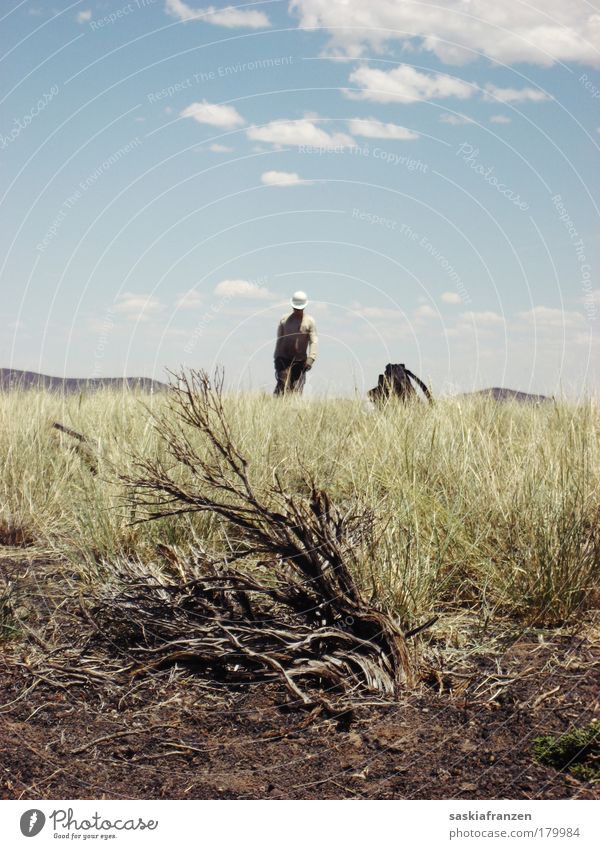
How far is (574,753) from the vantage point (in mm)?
2570

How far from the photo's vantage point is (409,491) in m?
4.46

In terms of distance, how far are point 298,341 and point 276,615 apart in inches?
353

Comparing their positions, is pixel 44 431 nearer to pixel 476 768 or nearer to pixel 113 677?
pixel 113 677

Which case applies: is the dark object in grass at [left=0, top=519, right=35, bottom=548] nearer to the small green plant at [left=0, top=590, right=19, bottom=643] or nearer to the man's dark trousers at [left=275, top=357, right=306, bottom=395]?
the small green plant at [left=0, top=590, right=19, bottom=643]

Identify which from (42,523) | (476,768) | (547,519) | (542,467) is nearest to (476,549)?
(547,519)

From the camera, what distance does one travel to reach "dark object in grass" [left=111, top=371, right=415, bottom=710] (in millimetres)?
3049

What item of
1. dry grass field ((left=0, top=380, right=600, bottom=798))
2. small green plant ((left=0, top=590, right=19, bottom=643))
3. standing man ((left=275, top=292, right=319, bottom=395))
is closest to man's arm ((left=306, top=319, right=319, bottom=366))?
standing man ((left=275, top=292, right=319, bottom=395))

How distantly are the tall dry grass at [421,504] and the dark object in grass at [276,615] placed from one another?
0.81 ft

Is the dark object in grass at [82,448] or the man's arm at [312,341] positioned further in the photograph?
the man's arm at [312,341]

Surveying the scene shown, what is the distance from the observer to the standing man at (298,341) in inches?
475

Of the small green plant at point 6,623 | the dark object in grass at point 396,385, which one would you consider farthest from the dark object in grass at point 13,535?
the dark object in grass at point 396,385

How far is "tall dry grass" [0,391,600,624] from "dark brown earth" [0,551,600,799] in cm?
46

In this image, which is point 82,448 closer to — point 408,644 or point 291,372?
point 408,644
